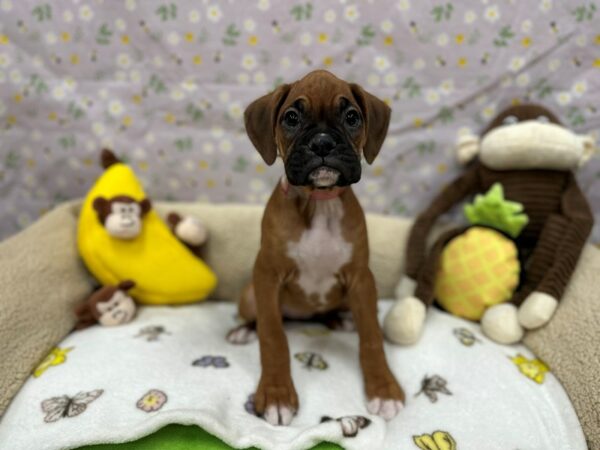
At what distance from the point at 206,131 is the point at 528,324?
137 cm

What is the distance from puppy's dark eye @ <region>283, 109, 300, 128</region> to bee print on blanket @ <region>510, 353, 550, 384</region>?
3.17 ft

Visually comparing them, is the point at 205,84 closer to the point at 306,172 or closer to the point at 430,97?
the point at 430,97

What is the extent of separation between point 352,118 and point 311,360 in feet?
2.44

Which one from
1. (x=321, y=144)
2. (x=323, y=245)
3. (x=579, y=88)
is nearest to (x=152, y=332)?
(x=323, y=245)

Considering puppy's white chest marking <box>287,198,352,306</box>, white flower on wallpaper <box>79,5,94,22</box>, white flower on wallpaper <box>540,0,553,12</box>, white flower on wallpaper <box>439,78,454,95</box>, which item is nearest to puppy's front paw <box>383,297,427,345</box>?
puppy's white chest marking <box>287,198,352,306</box>

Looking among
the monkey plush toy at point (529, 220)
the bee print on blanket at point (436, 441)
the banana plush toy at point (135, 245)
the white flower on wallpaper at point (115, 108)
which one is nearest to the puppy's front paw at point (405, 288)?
the monkey plush toy at point (529, 220)

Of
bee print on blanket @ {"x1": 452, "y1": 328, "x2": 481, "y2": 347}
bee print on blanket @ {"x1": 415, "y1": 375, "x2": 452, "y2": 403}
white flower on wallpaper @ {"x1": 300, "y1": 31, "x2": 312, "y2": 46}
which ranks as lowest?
bee print on blanket @ {"x1": 415, "y1": 375, "x2": 452, "y2": 403}

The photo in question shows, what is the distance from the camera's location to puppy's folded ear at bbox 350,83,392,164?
3.66ft

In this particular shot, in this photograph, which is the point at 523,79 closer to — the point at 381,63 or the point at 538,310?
the point at 381,63

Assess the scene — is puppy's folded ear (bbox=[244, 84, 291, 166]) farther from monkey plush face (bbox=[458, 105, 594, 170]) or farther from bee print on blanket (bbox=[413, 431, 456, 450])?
monkey plush face (bbox=[458, 105, 594, 170])

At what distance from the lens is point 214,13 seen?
1.77 m

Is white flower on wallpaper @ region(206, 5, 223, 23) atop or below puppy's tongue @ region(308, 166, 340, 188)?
atop

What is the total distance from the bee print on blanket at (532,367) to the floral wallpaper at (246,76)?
0.75 m

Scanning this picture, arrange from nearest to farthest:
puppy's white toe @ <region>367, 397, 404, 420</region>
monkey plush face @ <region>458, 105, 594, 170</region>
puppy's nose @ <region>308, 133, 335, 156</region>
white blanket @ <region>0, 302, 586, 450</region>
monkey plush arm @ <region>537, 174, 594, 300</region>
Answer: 1. puppy's nose @ <region>308, 133, 335, 156</region>
2. white blanket @ <region>0, 302, 586, 450</region>
3. puppy's white toe @ <region>367, 397, 404, 420</region>
4. monkey plush arm @ <region>537, 174, 594, 300</region>
5. monkey plush face @ <region>458, 105, 594, 170</region>
